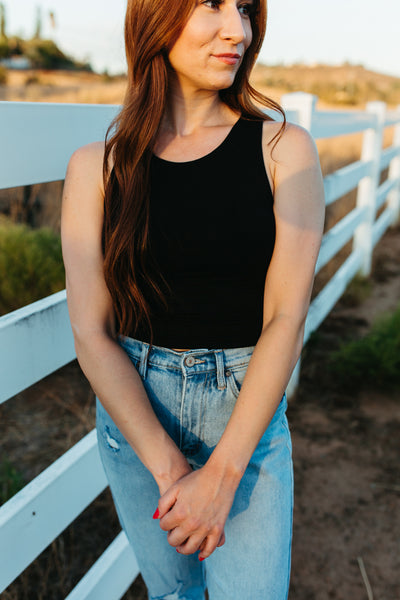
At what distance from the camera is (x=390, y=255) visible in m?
6.90

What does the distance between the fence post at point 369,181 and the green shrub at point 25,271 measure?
3.21 m

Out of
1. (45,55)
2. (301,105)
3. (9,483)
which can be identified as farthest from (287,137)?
(45,55)

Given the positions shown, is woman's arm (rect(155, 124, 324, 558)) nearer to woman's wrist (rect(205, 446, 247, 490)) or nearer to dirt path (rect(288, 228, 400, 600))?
woman's wrist (rect(205, 446, 247, 490))

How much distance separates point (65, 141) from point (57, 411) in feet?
6.70

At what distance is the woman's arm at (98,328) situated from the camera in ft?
3.78

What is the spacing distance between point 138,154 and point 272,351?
55 centimetres

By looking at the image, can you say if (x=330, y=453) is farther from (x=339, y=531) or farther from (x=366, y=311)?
(x=366, y=311)

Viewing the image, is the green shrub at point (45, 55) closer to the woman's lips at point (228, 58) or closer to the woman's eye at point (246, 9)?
the woman's eye at point (246, 9)

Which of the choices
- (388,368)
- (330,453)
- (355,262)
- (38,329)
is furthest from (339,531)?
(355,262)

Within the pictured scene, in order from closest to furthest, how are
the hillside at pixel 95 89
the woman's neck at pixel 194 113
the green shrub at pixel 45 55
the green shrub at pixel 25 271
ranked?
the woman's neck at pixel 194 113
the green shrub at pixel 25 271
the hillside at pixel 95 89
the green shrub at pixel 45 55

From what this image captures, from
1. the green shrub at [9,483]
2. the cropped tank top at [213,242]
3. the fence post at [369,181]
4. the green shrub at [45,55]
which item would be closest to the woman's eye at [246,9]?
the cropped tank top at [213,242]

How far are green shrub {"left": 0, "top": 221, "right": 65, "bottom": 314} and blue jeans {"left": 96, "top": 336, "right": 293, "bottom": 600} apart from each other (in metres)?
2.42

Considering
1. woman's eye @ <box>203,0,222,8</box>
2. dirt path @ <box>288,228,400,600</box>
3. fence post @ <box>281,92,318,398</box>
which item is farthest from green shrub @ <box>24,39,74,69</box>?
woman's eye @ <box>203,0,222,8</box>

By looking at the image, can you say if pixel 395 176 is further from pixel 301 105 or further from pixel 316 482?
pixel 316 482
